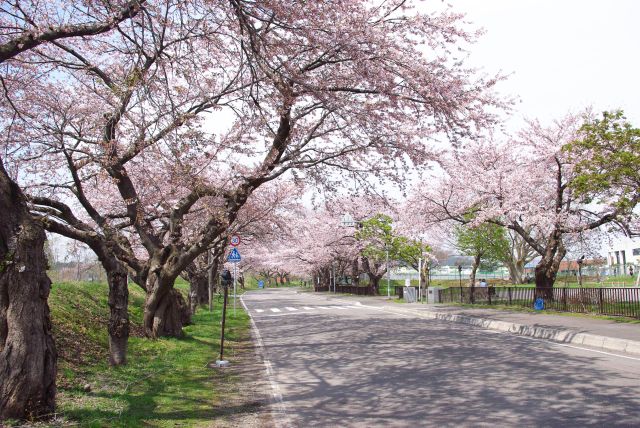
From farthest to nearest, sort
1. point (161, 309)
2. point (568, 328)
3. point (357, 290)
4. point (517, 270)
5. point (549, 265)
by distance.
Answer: point (517, 270), point (357, 290), point (549, 265), point (568, 328), point (161, 309)

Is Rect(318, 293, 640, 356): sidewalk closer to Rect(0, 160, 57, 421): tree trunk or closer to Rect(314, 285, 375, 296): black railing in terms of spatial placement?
Rect(0, 160, 57, 421): tree trunk

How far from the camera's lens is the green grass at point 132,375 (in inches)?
248

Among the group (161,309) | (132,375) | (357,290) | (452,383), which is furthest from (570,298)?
(357,290)

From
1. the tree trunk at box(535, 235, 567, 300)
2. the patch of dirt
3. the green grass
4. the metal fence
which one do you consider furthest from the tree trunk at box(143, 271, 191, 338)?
the tree trunk at box(535, 235, 567, 300)

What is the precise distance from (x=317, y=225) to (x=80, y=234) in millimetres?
40035

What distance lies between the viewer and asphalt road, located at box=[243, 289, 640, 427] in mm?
6172

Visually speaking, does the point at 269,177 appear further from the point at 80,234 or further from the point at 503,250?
the point at 503,250

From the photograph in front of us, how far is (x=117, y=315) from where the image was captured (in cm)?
940

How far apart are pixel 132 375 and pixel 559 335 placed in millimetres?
10965

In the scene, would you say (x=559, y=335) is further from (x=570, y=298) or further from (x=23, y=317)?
(x=23, y=317)

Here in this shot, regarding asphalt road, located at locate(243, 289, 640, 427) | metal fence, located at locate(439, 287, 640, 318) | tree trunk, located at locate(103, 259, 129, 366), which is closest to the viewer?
asphalt road, located at locate(243, 289, 640, 427)

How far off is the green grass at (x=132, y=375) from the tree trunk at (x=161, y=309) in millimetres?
370

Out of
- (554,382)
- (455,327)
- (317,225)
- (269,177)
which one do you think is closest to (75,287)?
(269,177)

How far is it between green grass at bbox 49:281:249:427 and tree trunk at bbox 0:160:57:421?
1.44 feet
